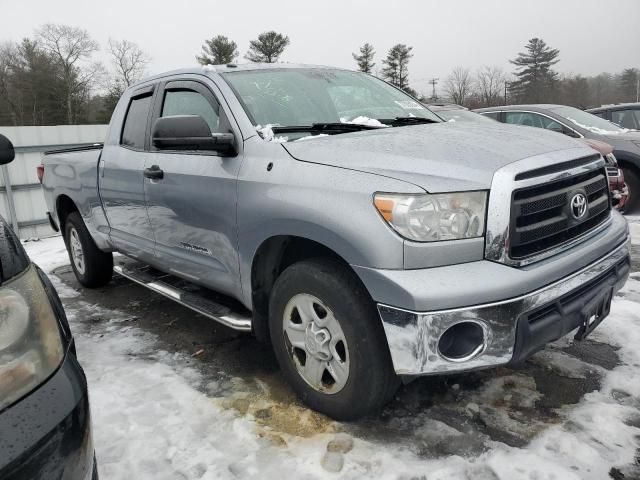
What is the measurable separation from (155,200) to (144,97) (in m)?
1.04

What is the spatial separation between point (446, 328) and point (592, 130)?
6889 mm

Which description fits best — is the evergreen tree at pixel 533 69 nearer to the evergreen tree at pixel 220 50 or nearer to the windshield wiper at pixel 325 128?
the evergreen tree at pixel 220 50

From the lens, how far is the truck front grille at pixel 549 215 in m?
2.10

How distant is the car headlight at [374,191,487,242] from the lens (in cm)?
203

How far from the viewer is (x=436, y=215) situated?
80.0 inches

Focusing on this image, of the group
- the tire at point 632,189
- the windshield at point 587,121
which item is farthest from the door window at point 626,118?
the tire at point 632,189

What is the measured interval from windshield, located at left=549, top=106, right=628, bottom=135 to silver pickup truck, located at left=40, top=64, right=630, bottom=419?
5.34 m

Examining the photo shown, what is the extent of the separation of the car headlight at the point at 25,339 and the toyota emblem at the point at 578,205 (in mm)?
2180

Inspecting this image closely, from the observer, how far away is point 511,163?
2141 millimetres

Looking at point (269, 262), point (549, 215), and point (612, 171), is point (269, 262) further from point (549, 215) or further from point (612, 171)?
point (612, 171)

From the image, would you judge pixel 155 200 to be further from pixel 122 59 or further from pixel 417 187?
pixel 122 59

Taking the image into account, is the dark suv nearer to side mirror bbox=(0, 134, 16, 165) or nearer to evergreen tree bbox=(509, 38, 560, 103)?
side mirror bbox=(0, 134, 16, 165)

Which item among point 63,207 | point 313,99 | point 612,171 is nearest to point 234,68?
point 313,99

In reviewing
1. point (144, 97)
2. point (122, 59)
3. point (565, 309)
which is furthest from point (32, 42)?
point (565, 309)
